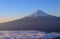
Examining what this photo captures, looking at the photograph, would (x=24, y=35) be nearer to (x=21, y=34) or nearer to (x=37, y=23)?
(x=21, y=34)

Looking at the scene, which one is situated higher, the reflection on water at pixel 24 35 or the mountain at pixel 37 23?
the mountain at pixel 37 23

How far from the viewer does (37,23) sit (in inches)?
64.5

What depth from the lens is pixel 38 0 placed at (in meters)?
1.65

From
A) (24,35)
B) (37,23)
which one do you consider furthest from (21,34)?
(37,23)

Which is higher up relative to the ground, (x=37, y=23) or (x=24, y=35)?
(x=37, y=23)

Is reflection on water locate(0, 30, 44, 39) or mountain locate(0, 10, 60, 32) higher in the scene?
mountain locate(0, 10, 60, 32)

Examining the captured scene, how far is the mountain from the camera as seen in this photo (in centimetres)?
162

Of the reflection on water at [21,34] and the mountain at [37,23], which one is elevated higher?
the mountain at [37,23]

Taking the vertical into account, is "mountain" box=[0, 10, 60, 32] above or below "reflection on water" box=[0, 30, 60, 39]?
above

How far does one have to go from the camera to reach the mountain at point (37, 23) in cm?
162

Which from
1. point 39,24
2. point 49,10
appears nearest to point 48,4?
point 49,10

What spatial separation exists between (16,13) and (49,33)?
499 millimetres

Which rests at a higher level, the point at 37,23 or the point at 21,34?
the point at 37,23

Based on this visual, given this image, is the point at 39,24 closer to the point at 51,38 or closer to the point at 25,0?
the point at 51,38
